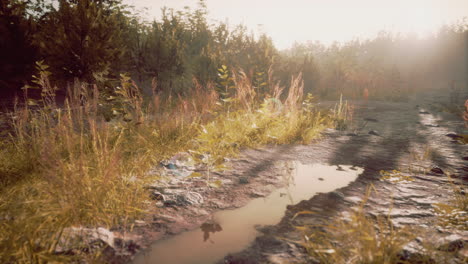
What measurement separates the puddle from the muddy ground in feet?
0.20

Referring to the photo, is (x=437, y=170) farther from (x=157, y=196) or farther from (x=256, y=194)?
(x=157, y=196)

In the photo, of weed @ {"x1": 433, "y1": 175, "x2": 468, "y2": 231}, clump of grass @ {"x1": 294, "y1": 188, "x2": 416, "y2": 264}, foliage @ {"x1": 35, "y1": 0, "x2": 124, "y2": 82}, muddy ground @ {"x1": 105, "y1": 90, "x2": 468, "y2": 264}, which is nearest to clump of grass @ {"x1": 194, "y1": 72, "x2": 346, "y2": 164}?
muddy ground @ {"x1": 105, "y1": 90, "x2": 468, "y2": 264}

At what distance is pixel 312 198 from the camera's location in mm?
2000

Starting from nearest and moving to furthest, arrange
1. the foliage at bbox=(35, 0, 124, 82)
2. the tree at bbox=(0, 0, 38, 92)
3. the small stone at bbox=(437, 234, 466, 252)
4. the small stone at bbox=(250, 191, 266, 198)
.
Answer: the small stone at bbox=(437, 234, 466, 252)
the small stone at bbox=(250, 191, 266, 198)
the foliage at bbox=(35, 0, 124, 82)
the tree at bbox=(0, 0, 38, 92)

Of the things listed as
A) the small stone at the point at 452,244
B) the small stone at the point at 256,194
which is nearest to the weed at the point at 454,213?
the small stone at the point at 452,244

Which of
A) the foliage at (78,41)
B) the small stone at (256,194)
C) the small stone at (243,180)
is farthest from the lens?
the foliage at (78,41)

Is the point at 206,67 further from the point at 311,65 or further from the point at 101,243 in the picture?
the point at 101,243

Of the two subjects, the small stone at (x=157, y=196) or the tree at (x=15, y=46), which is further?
the tree at (x=15, y=46)

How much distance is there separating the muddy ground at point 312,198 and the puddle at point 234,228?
0.20 ft

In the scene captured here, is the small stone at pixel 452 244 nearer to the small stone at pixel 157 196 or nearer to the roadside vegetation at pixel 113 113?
the roadside vegetation at pixel 113 113

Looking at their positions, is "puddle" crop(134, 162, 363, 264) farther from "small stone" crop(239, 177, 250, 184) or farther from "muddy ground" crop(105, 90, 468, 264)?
"small stone" crop(239, 177, 250, 184)

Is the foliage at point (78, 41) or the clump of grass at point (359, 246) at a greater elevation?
the foliage at point (78, 41)

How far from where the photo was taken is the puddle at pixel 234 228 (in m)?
1.31

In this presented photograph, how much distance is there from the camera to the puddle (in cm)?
131
